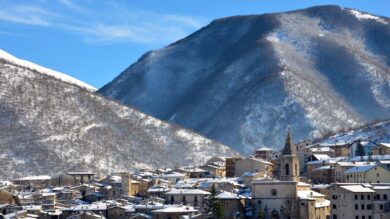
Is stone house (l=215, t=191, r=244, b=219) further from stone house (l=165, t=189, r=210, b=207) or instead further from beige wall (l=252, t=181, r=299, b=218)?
stone house (l=165, t=189, r=210, b=207)

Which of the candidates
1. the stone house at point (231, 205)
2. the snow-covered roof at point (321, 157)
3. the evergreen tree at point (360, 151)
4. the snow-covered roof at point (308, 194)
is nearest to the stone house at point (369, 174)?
the snow-covered roof at point (308, 194)

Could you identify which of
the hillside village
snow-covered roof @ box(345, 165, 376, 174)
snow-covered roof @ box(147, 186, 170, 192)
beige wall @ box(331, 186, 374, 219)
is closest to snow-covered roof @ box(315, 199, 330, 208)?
the hillside village

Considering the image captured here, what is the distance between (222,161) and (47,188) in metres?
30.6

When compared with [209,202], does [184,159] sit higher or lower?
higher

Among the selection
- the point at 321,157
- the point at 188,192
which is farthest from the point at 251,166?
the point at 188,192

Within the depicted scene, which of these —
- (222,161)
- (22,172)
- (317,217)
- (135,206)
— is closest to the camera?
(317,217)

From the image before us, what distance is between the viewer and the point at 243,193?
106 meters

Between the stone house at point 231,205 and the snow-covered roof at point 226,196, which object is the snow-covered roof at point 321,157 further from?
the stone house at point 231,205

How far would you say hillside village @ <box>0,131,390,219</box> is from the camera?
9481cm

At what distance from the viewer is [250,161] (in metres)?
133

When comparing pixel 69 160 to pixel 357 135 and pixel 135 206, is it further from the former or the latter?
pixel 135 206

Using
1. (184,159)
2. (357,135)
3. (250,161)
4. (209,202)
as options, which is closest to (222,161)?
(250,161)

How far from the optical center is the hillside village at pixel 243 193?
9481 centimetres

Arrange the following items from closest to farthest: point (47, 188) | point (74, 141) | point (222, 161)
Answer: point (47, 188), point (222, 161), point (74, 141)
